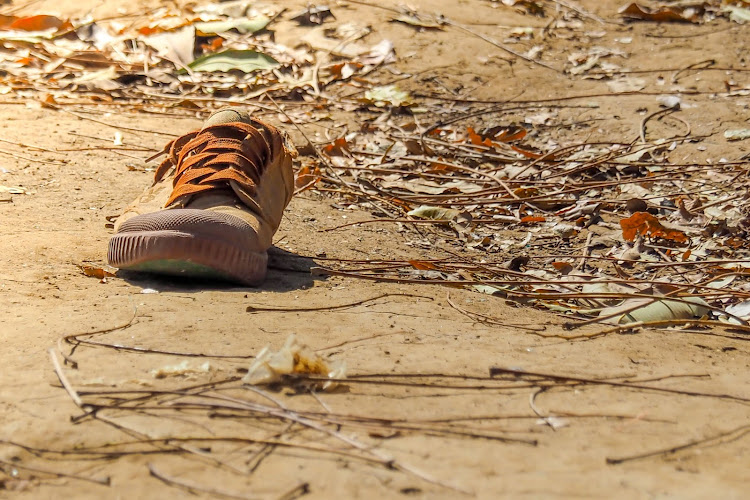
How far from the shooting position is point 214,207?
2.78 metres

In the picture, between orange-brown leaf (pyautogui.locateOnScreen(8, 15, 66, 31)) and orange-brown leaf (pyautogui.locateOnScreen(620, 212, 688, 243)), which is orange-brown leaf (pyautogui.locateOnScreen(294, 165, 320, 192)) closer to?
orange-brown leaf (pyautogui.locateOnScreen(620, 212, 688, 243))

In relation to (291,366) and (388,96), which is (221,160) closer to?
(291,366)

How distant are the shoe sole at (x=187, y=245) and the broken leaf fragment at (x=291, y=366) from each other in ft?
2.28

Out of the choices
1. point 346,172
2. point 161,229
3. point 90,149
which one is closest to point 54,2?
point 90,149

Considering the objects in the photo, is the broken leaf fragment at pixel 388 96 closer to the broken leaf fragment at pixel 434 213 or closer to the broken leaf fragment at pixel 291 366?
the broken leaf fragment at pixel 434 213

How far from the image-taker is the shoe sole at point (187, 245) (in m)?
2.53

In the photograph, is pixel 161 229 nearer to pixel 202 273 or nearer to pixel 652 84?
pixel 202 273

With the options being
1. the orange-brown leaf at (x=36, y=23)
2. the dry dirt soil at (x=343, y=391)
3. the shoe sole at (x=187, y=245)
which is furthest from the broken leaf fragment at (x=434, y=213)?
the orange-brown leaf at (x=36, y=23)

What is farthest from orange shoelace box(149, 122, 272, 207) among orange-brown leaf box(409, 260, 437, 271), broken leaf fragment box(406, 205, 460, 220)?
broken leaf fragment box(406, 205, 460, 220)

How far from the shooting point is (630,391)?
78.7 inches

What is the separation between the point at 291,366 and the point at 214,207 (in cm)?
102

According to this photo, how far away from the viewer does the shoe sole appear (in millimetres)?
2525

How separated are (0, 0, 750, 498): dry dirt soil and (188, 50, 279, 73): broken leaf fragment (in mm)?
2283

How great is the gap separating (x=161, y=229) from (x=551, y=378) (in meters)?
1.19
